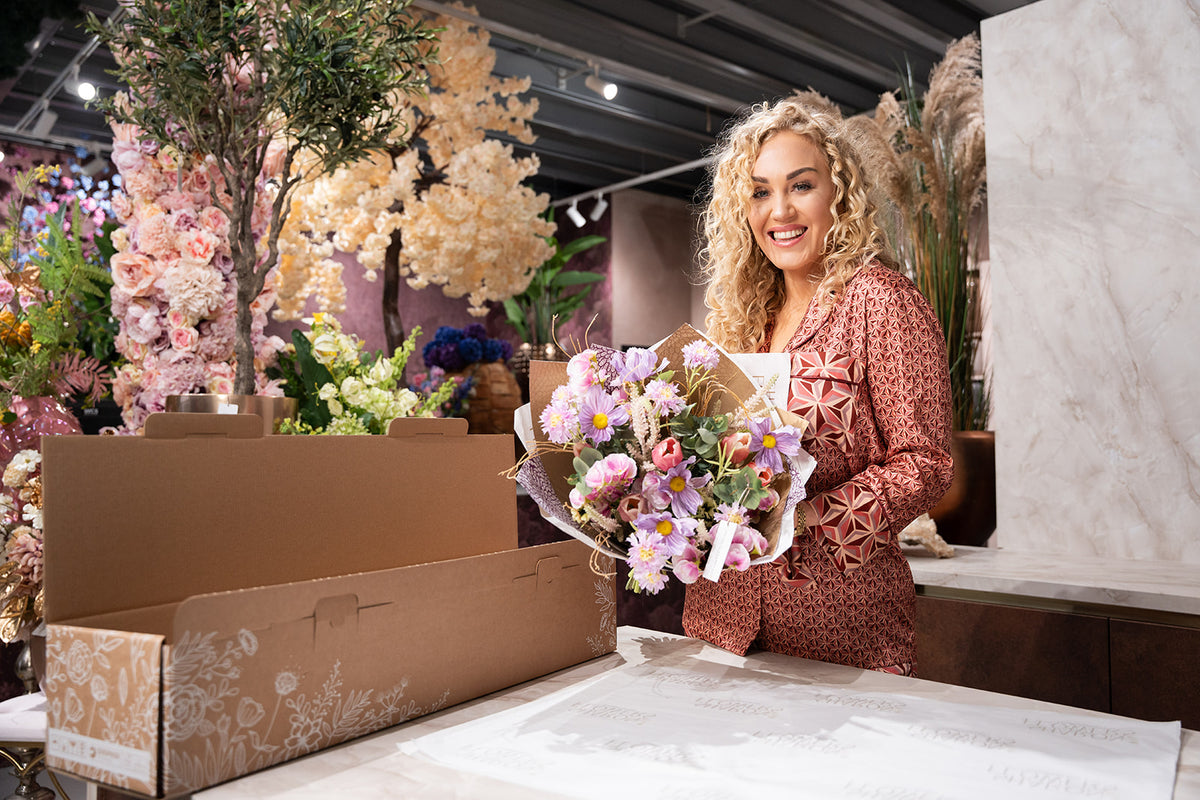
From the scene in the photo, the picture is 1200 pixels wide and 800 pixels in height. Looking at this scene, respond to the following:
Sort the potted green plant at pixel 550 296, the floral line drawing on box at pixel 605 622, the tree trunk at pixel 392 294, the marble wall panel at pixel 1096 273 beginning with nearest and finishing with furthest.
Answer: the floral line drawing on box at pixel 605 622 → the marble wall panel at pixel 1096 273 → the tree trunk at pixel 392 294 → the potted green plant at pixel 550 296

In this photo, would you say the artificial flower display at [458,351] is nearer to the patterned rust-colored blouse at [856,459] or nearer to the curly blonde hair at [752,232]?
the curly blonde hair at [752,232]

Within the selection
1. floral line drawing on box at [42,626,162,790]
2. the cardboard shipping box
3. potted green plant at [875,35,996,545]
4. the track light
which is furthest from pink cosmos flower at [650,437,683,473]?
the track light

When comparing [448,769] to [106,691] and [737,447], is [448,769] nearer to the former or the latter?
[106,691]

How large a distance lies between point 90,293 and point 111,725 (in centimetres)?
149

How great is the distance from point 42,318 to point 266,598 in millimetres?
1125

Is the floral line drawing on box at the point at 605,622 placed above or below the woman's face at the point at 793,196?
below

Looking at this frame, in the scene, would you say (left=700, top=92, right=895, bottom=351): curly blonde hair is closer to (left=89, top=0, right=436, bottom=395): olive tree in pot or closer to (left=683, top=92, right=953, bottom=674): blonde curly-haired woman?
(left=683, top=92, right=953, bottom=674): blonde curly-haired woman

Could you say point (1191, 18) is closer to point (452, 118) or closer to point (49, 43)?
point (452, 118)

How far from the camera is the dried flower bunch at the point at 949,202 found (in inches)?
106

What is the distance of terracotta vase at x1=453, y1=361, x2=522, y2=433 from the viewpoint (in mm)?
2668

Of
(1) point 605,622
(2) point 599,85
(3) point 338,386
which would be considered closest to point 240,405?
(3) point 338,386

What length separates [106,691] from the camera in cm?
63

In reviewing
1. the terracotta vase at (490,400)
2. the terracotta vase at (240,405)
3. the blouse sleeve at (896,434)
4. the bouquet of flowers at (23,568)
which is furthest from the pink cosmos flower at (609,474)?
the terracotta vase at (490,400)

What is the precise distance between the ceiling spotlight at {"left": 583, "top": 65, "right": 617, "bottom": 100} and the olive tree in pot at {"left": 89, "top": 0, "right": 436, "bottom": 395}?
3377 millimetres
